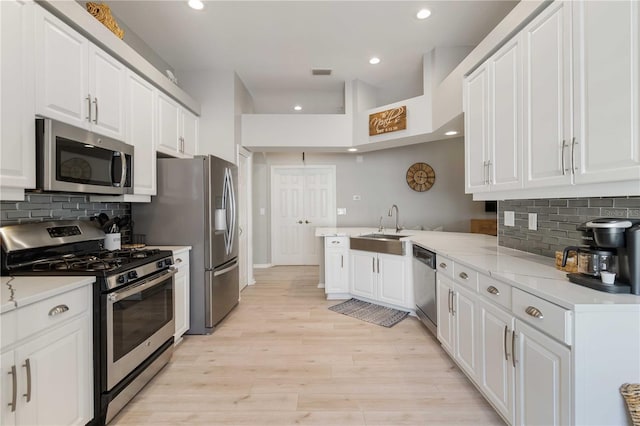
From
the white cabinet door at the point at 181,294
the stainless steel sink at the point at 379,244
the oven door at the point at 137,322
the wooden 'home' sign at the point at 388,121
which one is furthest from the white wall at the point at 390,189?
the oven door at the point at 137,322

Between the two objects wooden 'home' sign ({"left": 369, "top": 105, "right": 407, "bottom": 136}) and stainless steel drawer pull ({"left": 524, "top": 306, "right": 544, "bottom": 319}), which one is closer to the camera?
stainless steel drawer pull ({"left": 524, "top": 306, "right": 544, "bottom": 319})

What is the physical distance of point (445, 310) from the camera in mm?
2396

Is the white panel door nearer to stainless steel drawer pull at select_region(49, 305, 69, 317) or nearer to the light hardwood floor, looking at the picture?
the light hardwood floor

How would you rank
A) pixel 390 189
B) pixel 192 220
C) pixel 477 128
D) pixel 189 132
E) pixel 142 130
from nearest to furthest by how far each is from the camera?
pixel 477 128 → pixel 142 130 → pixel 192 220 → pixel 189 132 → pixel 390 189

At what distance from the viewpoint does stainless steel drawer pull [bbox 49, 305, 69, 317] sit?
1.40 meters

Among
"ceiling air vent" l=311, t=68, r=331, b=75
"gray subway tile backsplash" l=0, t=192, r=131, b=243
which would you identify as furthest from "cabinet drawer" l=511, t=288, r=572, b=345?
"ceiling air vent" l=311, t=68, r=331, b=75

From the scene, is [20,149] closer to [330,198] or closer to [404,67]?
[404,67]

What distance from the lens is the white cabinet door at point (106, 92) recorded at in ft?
6.86

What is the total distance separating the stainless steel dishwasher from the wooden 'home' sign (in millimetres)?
1649

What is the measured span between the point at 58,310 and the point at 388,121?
380 centimetres

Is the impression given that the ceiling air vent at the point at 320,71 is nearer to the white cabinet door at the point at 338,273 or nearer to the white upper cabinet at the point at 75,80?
the white upper cabinet at the point at 75,80

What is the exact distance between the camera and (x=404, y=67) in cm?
397

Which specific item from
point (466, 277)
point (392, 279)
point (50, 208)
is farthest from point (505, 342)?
point (50, 208)

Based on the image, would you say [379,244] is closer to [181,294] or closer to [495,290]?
[495,290]
